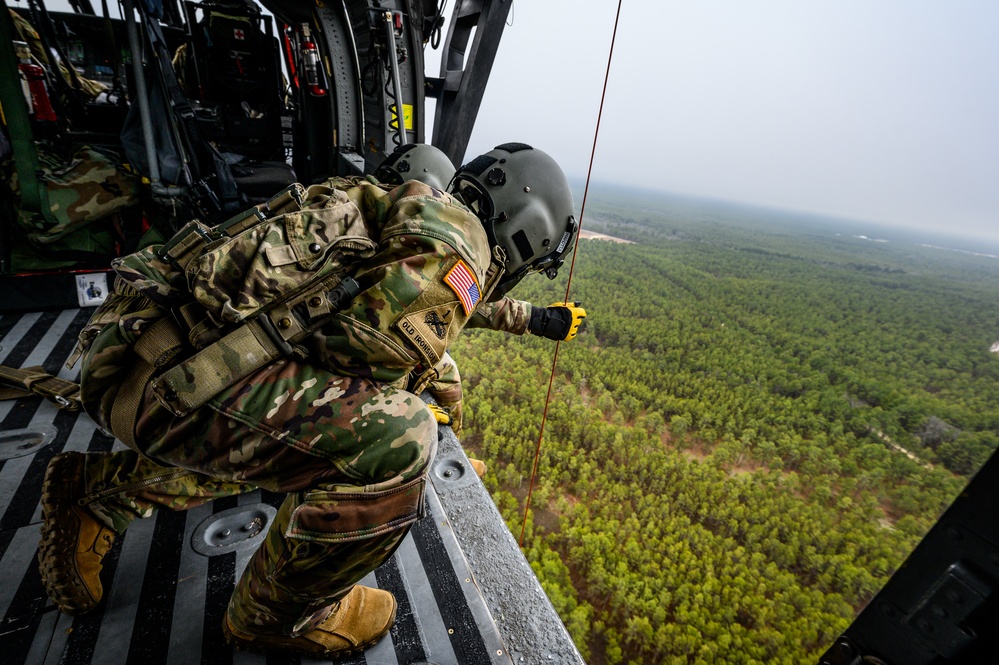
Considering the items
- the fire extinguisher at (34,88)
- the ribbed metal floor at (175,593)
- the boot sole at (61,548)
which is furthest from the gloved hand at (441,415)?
the fire extinguisher at (34,88)

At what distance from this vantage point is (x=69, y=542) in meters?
1.36

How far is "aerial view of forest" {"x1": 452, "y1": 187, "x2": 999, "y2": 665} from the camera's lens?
113cm

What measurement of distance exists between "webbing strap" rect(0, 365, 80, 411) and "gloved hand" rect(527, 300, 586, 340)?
90.4 inches

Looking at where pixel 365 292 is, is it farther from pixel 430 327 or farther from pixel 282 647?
pixel 282 647

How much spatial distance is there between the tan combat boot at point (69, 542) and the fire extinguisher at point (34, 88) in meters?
2.73

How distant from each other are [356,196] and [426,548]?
4.36ft

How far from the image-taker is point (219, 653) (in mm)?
1332

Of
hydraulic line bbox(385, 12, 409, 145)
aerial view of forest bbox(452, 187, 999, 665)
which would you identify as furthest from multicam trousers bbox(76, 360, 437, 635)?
hydraulic line bbox(385, 12, 409, 145)

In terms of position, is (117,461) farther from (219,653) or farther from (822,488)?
(822,488)

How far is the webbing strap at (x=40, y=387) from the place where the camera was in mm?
2145

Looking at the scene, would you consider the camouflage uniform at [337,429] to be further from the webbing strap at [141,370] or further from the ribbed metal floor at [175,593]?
the ribbed metal floor at [175,593]

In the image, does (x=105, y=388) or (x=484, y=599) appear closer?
(x=105, y=388)

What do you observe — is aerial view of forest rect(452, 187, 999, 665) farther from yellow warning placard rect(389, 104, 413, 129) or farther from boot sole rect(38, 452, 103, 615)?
yellow warning placard rect(389, 104, 413, 129)

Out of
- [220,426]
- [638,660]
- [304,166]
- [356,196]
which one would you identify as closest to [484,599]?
[220,426]
